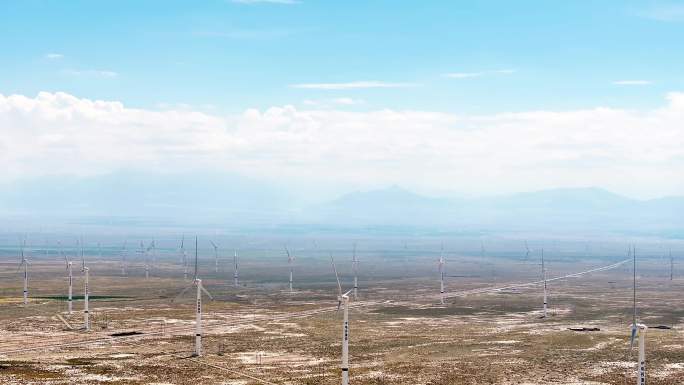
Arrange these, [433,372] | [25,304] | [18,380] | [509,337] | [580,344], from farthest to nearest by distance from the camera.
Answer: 1. [25,304]
2. [509,337]
3. [580,344]
4. [433,372]
5. [18,380]

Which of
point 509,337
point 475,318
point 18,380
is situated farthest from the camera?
point 475,318

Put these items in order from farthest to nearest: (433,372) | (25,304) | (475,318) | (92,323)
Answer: (25,304) → (475,318) → (92,323) → (433,372)

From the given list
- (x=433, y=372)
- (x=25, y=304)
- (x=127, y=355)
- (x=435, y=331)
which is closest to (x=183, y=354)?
(x=127, y=355)

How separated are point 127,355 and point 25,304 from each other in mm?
80064

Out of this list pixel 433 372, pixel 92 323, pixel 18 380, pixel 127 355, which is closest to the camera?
pixel 18 380

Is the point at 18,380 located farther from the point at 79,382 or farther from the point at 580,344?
the point at 580,344

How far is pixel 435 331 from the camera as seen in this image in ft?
449

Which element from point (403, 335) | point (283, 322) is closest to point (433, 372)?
point (403, 335)

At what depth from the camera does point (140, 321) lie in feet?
484

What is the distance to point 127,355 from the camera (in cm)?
10694

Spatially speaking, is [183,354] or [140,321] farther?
[140,321]

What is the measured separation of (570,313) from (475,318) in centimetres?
2345

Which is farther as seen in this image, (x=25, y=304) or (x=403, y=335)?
(x=25, y=304)

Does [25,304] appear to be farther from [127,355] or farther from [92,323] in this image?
[127,355]
